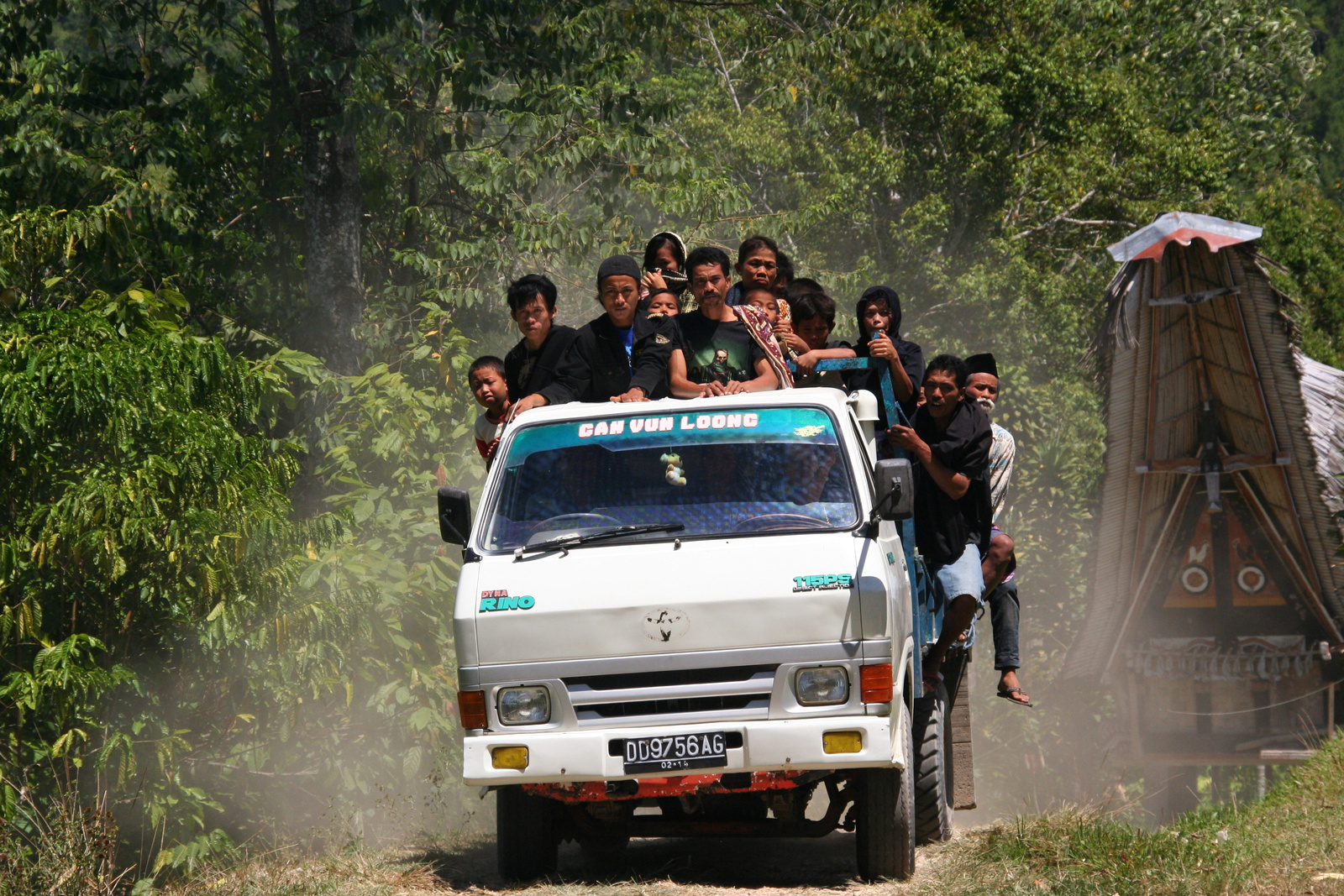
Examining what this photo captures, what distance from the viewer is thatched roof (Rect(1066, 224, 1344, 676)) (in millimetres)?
12781

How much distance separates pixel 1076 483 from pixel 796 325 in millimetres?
16389

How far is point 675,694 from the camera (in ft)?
18.2

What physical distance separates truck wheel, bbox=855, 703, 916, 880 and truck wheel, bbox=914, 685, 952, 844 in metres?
1.03

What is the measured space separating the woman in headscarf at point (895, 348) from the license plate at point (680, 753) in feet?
7.95

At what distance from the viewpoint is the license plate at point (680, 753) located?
5.48 meters

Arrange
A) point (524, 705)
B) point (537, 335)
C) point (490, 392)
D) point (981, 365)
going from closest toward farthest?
point (524, 705) → point (537, 335) → point (490, 392) → point (981, 365)

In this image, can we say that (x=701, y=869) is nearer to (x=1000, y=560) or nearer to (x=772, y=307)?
(x=1000, y=560)

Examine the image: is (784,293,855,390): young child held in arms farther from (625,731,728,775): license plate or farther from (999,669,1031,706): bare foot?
(625,731,728,775): license plate

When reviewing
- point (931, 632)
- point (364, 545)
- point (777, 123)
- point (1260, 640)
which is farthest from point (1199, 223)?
point (777, 123)

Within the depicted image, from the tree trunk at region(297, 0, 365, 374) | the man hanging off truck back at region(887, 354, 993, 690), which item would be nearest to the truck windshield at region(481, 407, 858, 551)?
the man hanging off truck back at region(887, 354, 993, 690)

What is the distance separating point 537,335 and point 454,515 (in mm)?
1420

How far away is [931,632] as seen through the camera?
7.36 m

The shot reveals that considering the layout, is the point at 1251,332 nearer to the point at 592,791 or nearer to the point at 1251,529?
the point at 1251,529

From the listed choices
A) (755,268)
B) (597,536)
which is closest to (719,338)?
(755,268)
